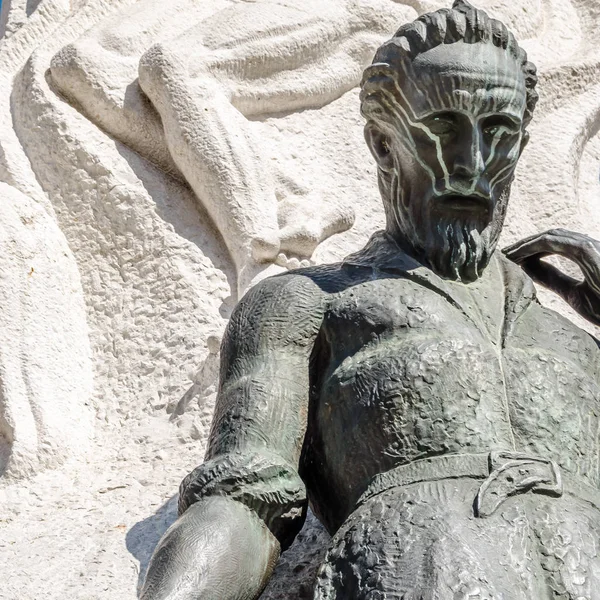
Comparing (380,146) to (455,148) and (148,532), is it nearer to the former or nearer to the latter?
(455,148)

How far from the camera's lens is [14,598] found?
2.79 m

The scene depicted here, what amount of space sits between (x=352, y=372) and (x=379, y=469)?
173mm

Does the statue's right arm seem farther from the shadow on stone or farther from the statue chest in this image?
the shadow on stone

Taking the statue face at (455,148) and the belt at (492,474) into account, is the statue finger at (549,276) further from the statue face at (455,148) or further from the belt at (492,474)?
the belt at (492,474)

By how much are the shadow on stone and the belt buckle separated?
0.86m

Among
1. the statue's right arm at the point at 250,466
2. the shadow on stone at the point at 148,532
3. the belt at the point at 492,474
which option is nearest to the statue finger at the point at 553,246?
the statue's right arm at the point at 250,466

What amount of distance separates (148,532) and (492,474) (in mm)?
932

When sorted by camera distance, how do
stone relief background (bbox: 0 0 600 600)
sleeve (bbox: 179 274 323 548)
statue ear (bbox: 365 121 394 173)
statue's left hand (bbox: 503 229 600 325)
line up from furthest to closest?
stone relief background (bbox: 0 0 600 600)
statue's left hand (bbox: 503 229 600 325)
statue ear (bbox: 365 121 394 173)
sleeve (bbox: 179 274 323 548)

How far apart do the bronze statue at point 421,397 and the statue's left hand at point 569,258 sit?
0.04 feet

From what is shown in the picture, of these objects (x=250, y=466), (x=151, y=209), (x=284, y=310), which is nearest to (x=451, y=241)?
(x=284, y=310)

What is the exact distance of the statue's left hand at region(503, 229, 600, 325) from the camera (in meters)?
2.86

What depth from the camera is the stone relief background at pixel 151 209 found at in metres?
3.13

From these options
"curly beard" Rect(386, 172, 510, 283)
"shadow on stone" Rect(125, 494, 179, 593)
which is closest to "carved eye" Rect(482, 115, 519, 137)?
"curly beard" Rect(386, 172, 510, 283)

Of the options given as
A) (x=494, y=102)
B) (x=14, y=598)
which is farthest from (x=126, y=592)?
Answer: (x=494, y=102)
